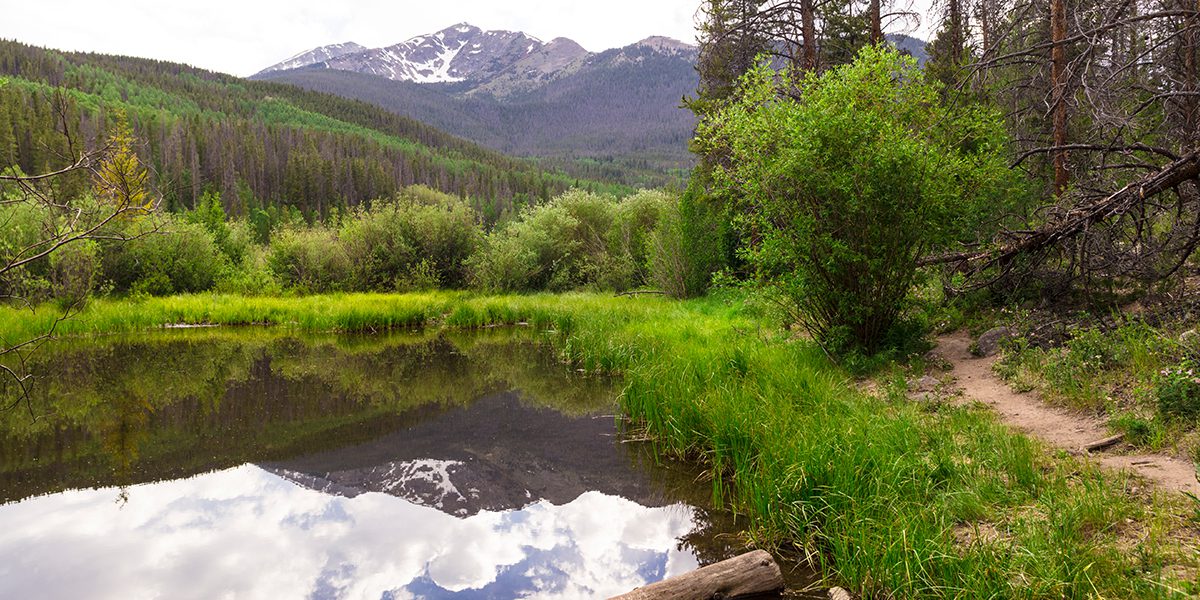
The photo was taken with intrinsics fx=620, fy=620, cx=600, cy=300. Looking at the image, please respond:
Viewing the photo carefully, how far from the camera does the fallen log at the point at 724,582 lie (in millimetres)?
3842

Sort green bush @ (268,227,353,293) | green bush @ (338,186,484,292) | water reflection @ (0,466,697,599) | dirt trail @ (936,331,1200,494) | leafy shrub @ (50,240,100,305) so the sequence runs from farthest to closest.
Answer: green bush @ (338,186,484,292), green bush @ (268,227,353,293), leafy shrub @ (50,240,100,305), water reflection @ (0,466,697,599), dirt trail @ (936,331,1200,494)

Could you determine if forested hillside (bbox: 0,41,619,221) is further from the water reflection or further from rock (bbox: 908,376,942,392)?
rock (bbox: 908,376,942,392)

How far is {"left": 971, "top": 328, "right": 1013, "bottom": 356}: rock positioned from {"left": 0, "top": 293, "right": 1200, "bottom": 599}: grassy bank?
2.27m

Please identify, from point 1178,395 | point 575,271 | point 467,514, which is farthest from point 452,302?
point 1178,395

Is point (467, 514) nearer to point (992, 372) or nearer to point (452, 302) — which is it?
point (992, 372)

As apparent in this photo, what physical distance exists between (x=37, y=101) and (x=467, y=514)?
96.4m

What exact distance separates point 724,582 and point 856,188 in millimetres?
6070

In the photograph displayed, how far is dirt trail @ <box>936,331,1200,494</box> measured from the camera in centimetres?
464

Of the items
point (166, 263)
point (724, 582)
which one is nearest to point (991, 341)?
point (724, 582)

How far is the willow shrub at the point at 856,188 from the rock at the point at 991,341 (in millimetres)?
1163

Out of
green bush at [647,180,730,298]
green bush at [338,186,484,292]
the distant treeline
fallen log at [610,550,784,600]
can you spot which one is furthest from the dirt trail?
green bush at [338,186,484,292]

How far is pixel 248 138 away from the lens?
93.4 m

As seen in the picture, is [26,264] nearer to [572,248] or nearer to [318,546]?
[318,546]

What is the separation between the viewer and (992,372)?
8.16m
